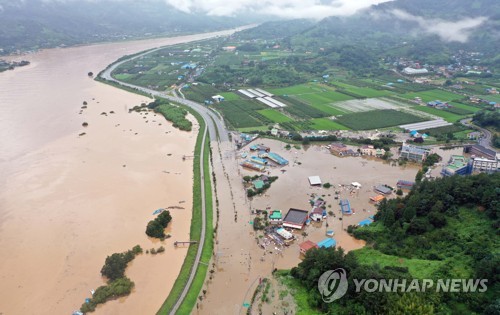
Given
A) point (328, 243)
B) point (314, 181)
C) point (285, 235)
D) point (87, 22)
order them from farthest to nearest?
point (87, 22) < point (314, 181) < point (285, 235) < point (328, 243)

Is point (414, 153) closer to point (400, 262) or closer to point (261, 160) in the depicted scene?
point (261, 160)

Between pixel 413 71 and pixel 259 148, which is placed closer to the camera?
pixel 259 148

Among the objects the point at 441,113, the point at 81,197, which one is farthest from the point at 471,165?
the point at 81,197

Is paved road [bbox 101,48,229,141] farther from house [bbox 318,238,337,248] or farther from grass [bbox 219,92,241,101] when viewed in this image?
house [bbox 318,238,337,248]

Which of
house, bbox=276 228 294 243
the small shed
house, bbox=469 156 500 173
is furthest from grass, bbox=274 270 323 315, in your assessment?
house, bbox=469 156 500 173

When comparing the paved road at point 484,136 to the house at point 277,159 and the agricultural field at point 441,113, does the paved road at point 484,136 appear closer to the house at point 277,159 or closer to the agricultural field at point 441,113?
the agricultural field at point 441,113

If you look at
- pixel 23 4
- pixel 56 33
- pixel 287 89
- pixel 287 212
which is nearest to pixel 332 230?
pixel 287 212
